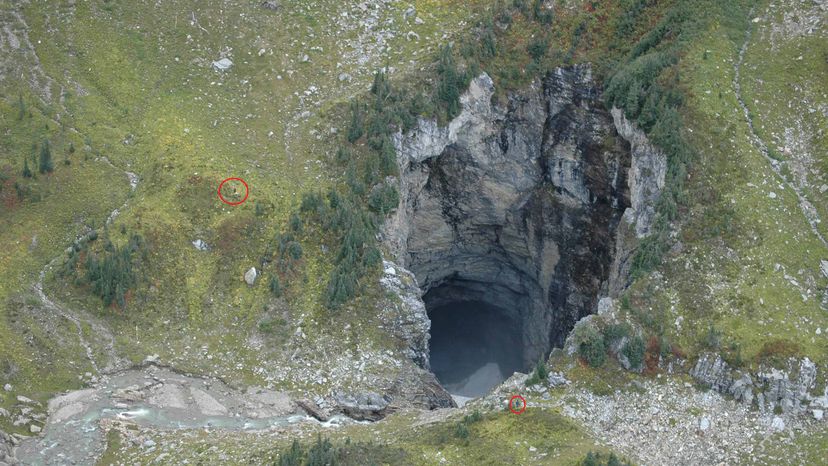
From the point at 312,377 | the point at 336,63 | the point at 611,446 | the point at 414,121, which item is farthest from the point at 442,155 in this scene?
the point at 611,446

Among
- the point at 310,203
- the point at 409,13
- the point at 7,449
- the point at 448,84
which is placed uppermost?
the point at 409,13

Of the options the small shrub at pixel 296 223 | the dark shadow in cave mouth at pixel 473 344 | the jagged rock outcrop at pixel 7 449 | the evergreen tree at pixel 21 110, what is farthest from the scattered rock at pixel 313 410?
the evergreen tree at pixel 21 110

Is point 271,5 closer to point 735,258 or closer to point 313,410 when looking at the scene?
point 313,410

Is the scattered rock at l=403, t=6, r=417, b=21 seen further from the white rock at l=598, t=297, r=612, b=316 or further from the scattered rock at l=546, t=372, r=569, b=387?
the scattered rock at l=546, t=372, r=569, b=387

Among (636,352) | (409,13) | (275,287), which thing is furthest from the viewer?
(409,13)

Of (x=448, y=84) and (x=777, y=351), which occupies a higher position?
(x=448, y=84)

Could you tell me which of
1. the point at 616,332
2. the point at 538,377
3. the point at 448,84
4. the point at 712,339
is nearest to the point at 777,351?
the point at 712,339

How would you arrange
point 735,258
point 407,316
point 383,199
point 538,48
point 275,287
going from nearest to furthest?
1. point 735,258
2. point 275,287
3. point 407,316
4. point 383,199
5. point 538,48

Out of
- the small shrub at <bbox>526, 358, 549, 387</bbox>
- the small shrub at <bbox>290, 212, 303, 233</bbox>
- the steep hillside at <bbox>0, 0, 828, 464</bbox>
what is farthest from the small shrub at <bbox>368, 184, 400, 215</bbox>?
the small shrub at <bbox>526, 358, 549, 387</bbox>

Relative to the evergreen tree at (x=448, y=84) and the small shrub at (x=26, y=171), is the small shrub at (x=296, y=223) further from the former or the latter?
the small shrub at (x=26, y=171)
